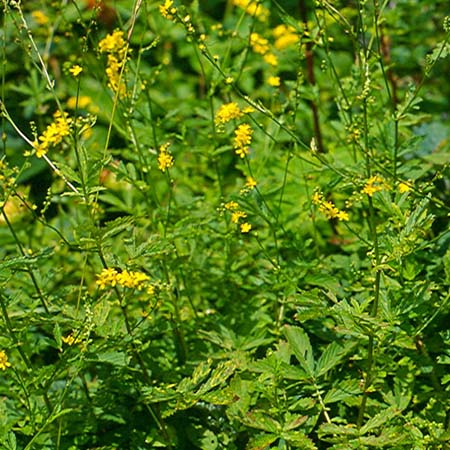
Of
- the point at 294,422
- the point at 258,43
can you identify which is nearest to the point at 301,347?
the point at 294,422

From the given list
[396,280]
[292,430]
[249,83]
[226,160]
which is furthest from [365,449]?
[249,83]

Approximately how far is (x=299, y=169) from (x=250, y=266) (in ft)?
1.15

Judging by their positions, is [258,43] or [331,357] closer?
[331,357]

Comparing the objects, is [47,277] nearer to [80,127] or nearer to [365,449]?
[80,127]

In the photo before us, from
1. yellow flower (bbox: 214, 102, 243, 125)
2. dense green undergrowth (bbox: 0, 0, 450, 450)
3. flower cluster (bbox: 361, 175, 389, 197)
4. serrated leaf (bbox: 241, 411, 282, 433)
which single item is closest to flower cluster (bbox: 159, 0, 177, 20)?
dense green undergrowth (bbox: 0, 0, 450, 450)

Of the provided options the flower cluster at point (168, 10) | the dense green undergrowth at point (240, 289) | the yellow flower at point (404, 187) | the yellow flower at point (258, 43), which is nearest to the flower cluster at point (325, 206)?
the dense green undergrowth at point (240, 289)

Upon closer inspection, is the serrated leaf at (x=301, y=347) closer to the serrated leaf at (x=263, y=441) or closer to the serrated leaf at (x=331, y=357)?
the serrated leaf at (x=331, y=357)

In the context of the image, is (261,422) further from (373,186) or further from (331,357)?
Result: (373,186)

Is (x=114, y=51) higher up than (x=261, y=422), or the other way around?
(x=114, y=51)

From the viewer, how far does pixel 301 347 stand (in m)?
2.17

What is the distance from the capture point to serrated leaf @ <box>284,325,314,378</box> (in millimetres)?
2141

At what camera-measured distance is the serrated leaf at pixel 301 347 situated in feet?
7.02

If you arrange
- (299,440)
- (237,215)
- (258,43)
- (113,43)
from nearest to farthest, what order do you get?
1. (299,440)
2. (237,215)
3. (113,43)
4. (258,43)

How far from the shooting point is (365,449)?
1975 millimetres
